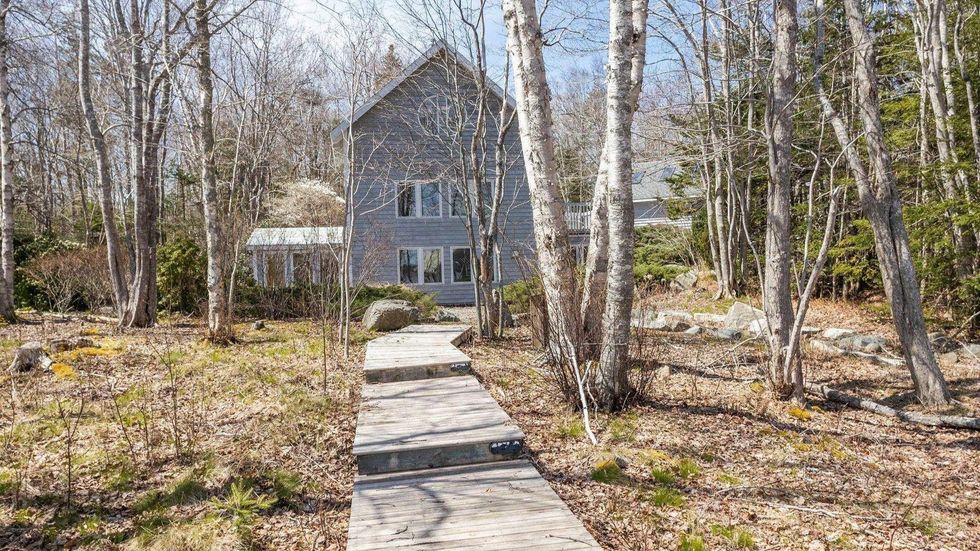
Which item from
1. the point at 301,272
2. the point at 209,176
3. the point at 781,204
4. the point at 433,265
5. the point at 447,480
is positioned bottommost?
the point at 447,480

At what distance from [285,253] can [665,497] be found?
13234 mm

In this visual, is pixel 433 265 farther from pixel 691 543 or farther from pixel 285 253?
pixel 691 543

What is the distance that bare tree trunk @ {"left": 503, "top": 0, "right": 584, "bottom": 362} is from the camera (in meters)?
5.99

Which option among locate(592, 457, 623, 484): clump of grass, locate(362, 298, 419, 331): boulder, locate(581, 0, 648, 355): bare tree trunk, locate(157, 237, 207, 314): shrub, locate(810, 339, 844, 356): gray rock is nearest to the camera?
locate(592, 457, 623, 484): clump of grass

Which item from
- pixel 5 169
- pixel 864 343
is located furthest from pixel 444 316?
pixel 5 169

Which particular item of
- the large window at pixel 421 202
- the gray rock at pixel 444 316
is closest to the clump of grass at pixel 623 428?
the gray rock at pixel 444 316

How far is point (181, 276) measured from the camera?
13.0m

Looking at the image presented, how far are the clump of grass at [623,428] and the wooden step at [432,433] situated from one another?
2.70 feet

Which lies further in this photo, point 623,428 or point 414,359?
point 414,359

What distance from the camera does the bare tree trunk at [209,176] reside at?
328 inches

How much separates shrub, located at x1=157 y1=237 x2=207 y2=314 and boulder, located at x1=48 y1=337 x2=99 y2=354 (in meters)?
4.69

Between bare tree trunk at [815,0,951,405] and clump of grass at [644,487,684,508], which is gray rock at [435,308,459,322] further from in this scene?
clump of grass at [644,487,684,508]

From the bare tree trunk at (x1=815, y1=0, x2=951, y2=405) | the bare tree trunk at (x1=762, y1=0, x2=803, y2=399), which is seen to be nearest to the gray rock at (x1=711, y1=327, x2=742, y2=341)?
the bare tree trunk at (x1=815, y1=0, x2=951, y2=405)

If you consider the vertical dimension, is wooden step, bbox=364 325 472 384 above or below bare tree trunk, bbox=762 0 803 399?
below
